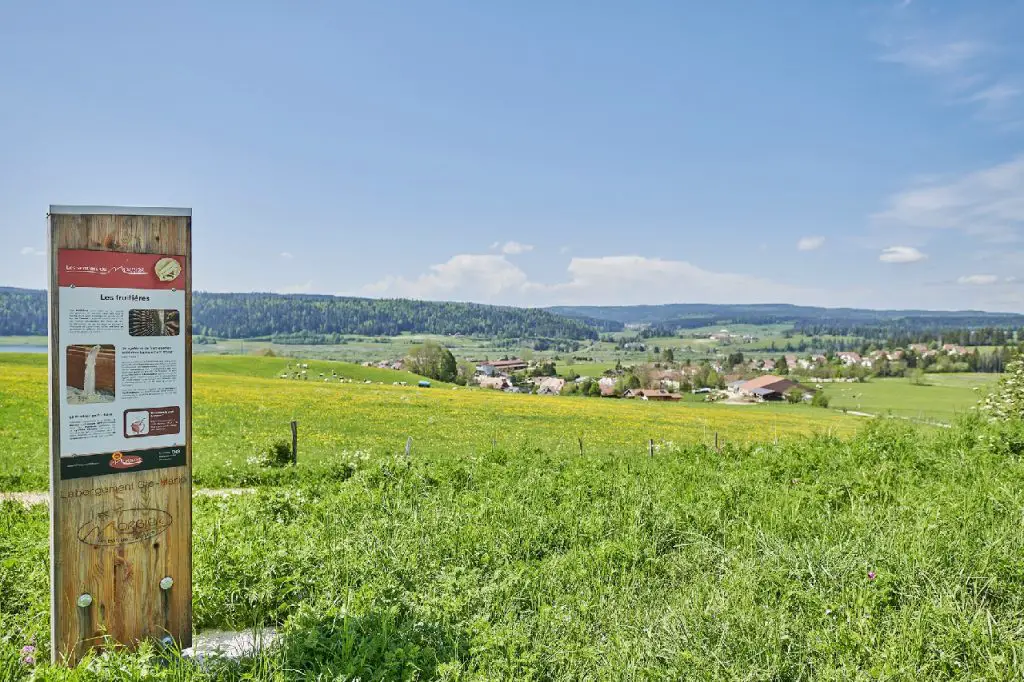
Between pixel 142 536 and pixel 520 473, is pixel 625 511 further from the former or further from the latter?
pixel 142 536

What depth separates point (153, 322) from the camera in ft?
13.7

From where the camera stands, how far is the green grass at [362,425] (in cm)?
1458

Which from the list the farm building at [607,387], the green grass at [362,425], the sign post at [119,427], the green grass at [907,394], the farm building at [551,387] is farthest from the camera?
the farm building at [607,387]

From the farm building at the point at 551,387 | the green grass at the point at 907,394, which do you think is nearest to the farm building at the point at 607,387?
the farm building at the point at 551,387

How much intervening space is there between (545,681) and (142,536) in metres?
2.91

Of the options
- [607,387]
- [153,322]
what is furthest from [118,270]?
[607,387]

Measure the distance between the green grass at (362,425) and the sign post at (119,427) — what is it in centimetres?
669

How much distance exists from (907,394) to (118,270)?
7851 cm

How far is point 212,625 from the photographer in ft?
15.9

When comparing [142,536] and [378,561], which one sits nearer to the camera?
[142,536]

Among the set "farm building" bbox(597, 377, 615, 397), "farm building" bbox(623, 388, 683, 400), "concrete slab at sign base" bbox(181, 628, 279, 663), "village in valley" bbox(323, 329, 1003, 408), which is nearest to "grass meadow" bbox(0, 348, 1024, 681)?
"concrete slab at sign base" bbox(181, 628, 279, 663)

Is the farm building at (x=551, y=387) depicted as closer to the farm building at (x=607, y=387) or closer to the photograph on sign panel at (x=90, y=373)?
the farm building at (x=607, y=387)

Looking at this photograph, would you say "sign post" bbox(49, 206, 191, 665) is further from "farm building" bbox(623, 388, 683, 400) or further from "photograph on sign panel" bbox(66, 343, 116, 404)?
"farm building" bbox(623, 388, 683, 400)

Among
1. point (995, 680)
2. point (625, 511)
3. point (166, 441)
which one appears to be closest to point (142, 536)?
point (166, 441)
